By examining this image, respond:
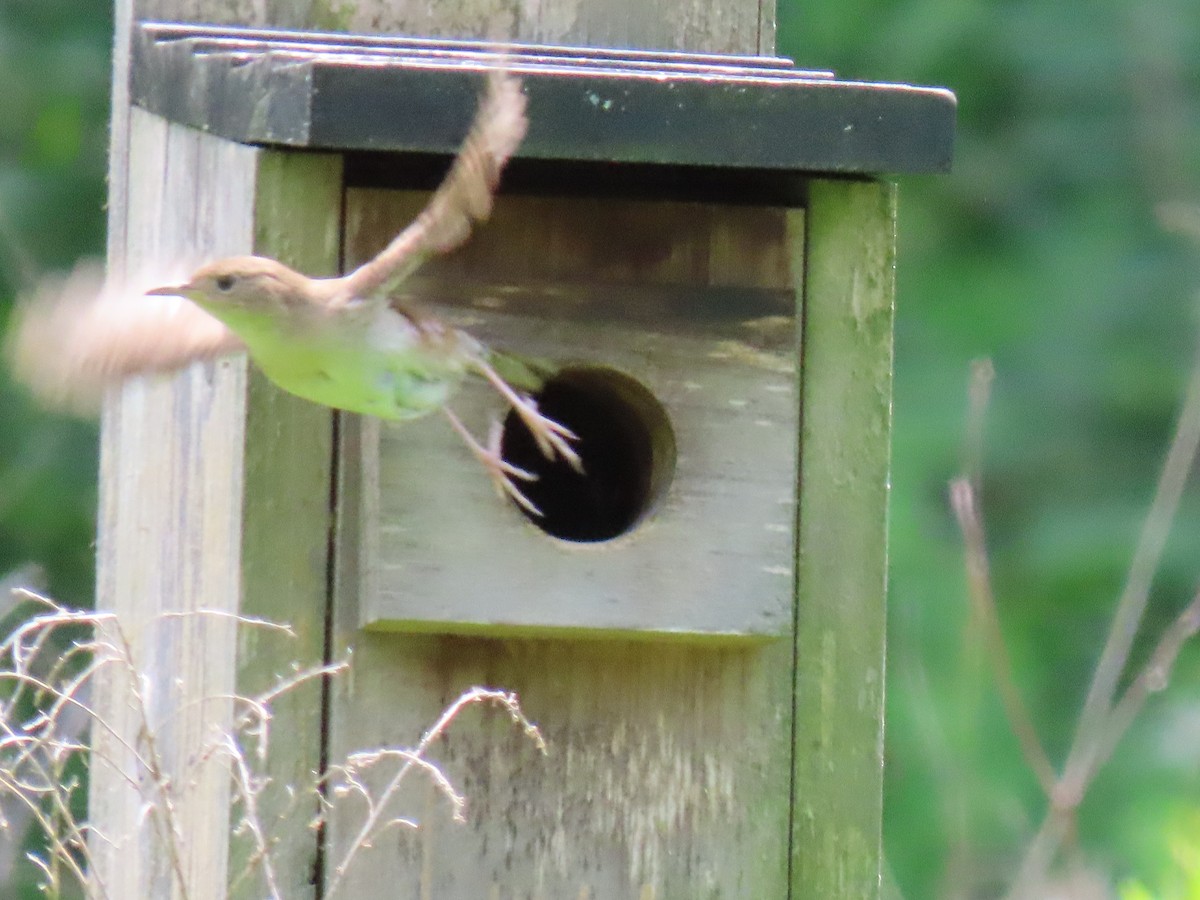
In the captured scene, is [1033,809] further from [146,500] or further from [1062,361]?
[146,500]

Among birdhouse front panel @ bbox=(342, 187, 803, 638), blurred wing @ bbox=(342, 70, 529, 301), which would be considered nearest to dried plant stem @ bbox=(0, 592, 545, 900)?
birdhouse front panel @ bbox=(342, 187, 803, 638)

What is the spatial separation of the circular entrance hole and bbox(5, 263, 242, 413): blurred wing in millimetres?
364

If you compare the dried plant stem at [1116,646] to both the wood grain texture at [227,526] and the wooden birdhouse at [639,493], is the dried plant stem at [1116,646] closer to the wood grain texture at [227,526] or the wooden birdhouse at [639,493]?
the wooden birdhouse at [639,493]

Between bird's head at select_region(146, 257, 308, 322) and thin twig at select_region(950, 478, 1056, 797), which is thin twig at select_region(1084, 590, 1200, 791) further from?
bird's head at select_region(146, 257, 308, 322)

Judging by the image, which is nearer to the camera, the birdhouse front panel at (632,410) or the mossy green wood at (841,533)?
the birdhouse front panel at (632,410)

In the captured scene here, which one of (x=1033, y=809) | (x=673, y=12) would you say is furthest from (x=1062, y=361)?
(x=673, y=12)

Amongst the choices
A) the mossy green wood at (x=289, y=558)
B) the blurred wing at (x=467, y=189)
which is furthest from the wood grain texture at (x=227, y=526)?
the blurred wing at (x=467, y=189)

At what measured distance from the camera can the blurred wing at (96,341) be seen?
2.42 metres

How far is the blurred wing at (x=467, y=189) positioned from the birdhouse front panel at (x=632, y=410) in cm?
10

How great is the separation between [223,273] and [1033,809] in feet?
16.8

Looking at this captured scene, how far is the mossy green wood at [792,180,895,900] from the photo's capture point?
8.44 feet

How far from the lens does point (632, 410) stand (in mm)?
2600

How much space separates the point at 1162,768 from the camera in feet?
21.4

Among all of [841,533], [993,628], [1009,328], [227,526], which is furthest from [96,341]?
[1009,328]
